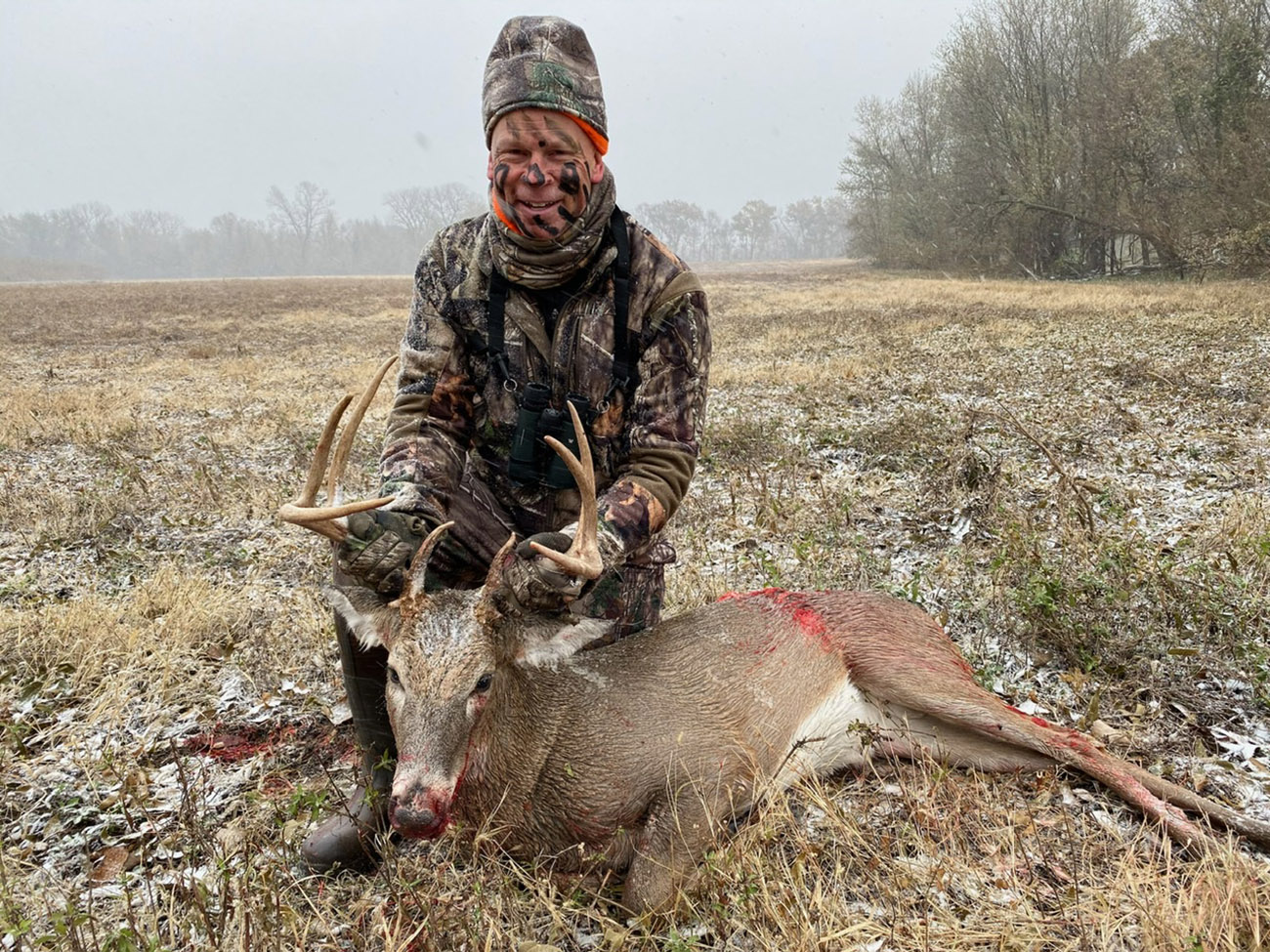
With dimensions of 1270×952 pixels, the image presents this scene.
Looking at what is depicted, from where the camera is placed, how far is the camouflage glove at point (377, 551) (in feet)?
7.88

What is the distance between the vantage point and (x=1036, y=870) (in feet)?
8.03

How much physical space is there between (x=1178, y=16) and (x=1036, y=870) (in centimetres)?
3076

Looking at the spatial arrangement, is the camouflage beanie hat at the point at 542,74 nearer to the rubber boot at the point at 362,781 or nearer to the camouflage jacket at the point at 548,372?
the camouflage jacket at the point at 548,372

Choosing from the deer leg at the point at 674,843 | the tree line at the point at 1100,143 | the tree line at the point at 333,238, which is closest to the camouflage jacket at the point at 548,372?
the deer leg at the point at 674,843

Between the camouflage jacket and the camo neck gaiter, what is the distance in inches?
3.8

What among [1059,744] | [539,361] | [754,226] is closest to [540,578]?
[539,361]

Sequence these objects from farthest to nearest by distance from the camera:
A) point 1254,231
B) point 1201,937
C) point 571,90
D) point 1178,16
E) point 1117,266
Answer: point 1117,266, point 1178,16, point 1254,231, point 571,90, point 1201,937

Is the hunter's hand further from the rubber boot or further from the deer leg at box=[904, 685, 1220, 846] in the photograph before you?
the deer leg at box=[904, 685, 1220, 846]

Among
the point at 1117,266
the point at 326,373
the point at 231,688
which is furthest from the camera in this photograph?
the point at 1117,266

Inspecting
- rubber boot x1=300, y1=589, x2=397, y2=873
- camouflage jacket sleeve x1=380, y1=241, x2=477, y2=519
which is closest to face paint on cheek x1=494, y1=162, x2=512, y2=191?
camouflage jacket sleeve x1=380, y1=241, x2=477, y2=519

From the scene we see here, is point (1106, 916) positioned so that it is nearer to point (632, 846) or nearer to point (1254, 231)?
point (632, 846)

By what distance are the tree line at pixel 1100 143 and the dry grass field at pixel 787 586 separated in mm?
18184

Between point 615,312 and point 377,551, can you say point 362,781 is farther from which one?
point 615,312

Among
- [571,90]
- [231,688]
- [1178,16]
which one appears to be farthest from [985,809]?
[1178,16]
